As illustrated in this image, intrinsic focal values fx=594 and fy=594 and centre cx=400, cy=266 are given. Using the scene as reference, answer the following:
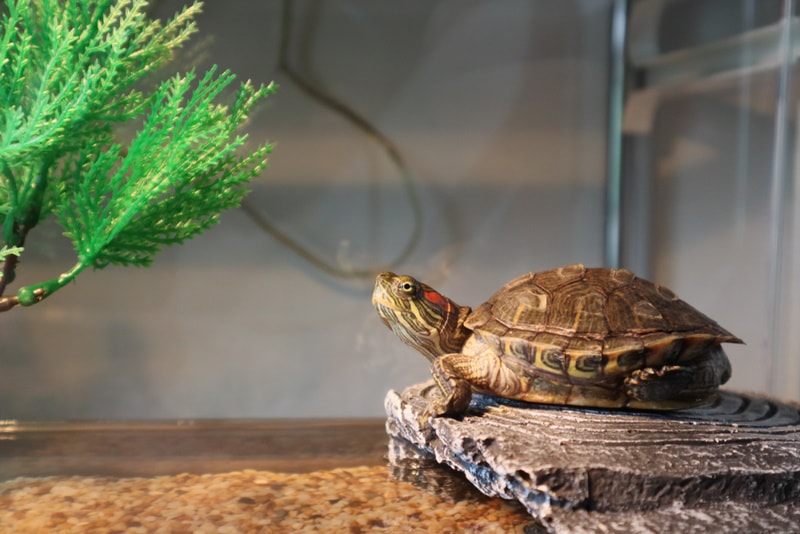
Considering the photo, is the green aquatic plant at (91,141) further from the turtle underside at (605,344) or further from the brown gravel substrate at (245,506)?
the turtle underside at (605,344)

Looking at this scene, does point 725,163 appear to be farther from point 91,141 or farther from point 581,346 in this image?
point 91,141

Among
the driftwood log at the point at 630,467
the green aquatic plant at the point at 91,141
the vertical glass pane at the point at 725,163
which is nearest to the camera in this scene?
the driftwood log at the point at 630,467

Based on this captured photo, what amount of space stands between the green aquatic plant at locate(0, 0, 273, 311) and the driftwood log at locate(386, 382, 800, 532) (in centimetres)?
79

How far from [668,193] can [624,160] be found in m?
0.20

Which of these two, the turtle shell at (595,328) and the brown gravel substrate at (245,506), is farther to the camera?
the turtle shell at (595,328)

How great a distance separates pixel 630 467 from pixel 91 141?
1.33m

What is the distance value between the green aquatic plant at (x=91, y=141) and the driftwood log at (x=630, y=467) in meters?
0.79

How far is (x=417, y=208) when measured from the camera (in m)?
2.15

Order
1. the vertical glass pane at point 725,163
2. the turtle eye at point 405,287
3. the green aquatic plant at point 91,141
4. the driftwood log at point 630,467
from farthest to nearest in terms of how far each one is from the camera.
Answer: the vertical glass pane at point 725,163, the turtle eye at point 405,287, the green aquatic plant at point 91,141, the driftwood log at point 630,467

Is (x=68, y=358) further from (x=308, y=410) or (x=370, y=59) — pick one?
(x=370, y=59)

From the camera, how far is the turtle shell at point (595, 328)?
4.07 feet

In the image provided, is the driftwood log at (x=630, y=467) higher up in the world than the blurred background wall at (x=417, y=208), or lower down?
lower down

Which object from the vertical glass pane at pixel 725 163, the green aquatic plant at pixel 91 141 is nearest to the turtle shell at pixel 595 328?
the green aquatic plant at pixel 91 141

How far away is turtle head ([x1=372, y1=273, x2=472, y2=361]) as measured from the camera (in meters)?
1.43
